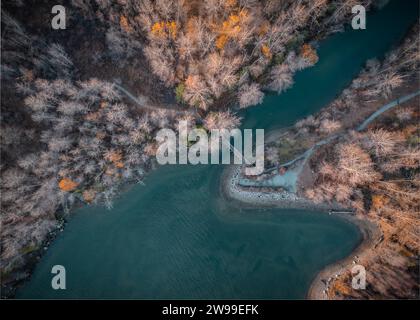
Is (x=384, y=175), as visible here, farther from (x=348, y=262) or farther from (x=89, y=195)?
(x=89, y=195)

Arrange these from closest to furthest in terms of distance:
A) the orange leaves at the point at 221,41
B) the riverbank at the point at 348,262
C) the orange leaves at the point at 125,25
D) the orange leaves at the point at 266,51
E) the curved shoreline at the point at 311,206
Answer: the orange leaves at the point at 125,25, the orange leaves at the point at 221,41, the orange leaves at the point at 266,51, the riverbank at the point at 348,262, the curved shoreline at the point at 311,206

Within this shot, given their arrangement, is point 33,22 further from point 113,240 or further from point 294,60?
point 294,60

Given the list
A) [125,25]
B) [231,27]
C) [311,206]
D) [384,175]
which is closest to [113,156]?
[125,25]

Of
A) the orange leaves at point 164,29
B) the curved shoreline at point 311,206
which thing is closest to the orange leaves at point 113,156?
the curved shoreline at point 311,206

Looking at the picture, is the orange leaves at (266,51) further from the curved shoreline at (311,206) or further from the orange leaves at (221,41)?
the curved shoreline at (311,206)

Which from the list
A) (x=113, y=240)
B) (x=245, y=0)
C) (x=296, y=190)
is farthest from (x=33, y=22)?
(x=296, y=190)
